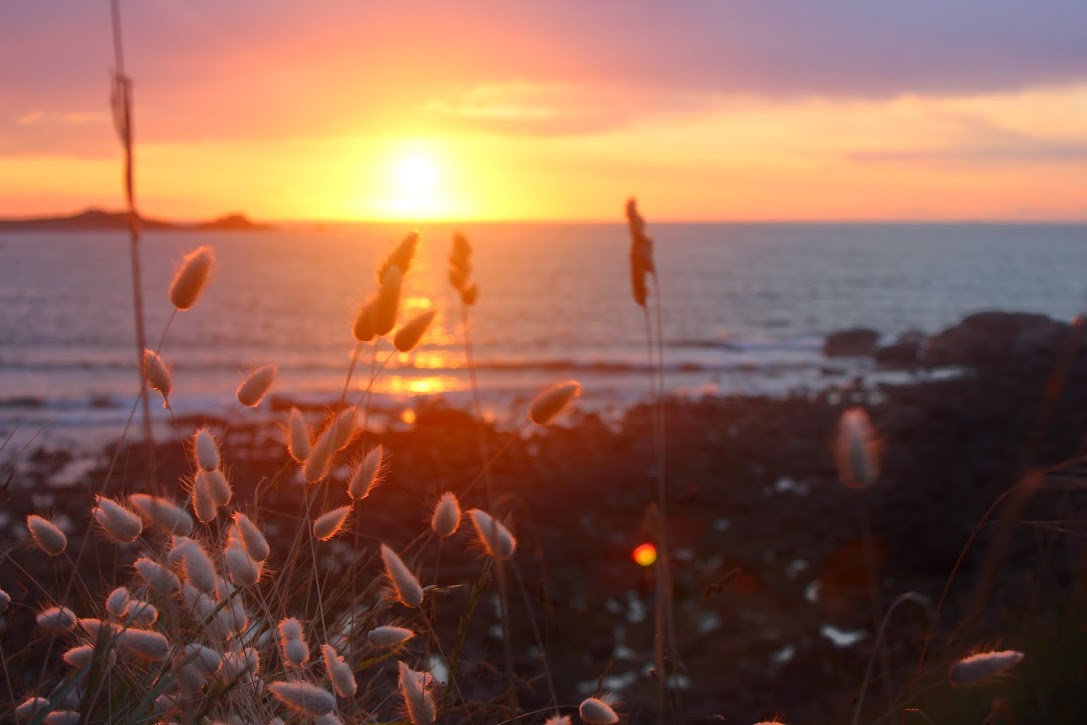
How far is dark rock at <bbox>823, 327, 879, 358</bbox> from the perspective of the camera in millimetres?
30094

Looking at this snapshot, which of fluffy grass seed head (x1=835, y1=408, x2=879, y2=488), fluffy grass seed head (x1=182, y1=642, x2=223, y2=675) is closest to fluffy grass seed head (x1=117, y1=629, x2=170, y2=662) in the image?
fluffy grass seed head (x1=182, y1=642, x2=223, y2=675)

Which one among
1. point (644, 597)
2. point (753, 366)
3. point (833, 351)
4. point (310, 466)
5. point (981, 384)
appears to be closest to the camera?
point (310, 466)

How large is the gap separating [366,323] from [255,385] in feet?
1.06

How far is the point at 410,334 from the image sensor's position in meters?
2.07

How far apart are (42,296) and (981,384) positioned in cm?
4680

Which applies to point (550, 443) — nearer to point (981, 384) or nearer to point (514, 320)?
point (981, 384)

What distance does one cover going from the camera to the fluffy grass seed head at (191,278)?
2.07m

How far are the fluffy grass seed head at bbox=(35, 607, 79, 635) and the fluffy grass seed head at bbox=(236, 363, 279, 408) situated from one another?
0.53 metres

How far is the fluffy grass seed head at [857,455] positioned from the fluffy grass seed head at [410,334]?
3.09 ft

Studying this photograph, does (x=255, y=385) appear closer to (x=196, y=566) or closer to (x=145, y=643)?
(x=196, y=566)

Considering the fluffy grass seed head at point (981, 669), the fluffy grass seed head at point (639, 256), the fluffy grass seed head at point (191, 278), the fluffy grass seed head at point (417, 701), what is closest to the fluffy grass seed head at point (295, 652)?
the fluffy grass seed head at point (417, 701)

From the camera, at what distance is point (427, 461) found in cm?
1248

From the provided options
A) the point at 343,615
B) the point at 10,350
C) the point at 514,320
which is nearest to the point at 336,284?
the point at 514,320

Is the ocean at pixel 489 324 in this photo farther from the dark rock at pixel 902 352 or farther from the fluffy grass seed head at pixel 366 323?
the dark rock at pixel 902 352
